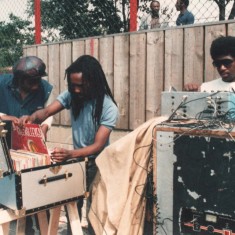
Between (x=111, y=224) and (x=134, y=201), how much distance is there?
0.69ft

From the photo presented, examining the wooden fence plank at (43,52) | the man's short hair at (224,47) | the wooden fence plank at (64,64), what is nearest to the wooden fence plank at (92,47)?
the wooden fence plank at (64,64)

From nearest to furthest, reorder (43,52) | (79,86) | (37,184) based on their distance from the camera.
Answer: (37,184)
(79,86)
(43,52)

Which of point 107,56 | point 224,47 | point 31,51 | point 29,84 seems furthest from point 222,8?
point 31,51

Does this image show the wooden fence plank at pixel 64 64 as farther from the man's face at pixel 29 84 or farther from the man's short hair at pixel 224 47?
the man's short hair at pixel 224 47

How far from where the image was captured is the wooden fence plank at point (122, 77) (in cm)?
485

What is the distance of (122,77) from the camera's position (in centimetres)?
491

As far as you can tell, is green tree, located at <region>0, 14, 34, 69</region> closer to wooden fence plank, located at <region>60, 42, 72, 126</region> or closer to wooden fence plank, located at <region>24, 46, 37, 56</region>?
wooden fence plank, located at <region>24, 46, 37, 56</region>

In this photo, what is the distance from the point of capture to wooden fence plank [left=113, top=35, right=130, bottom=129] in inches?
191

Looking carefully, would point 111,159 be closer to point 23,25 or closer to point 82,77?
point 82,77

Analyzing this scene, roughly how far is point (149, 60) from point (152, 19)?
42 cm

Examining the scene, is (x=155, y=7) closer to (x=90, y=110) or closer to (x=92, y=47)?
(x=92, y=47)

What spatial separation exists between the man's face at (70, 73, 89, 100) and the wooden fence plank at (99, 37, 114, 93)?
199 cm

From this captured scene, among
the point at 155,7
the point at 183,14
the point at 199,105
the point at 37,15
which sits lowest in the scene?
the point at 199,105

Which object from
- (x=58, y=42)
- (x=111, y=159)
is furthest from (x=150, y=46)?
(x=111, y=159)
